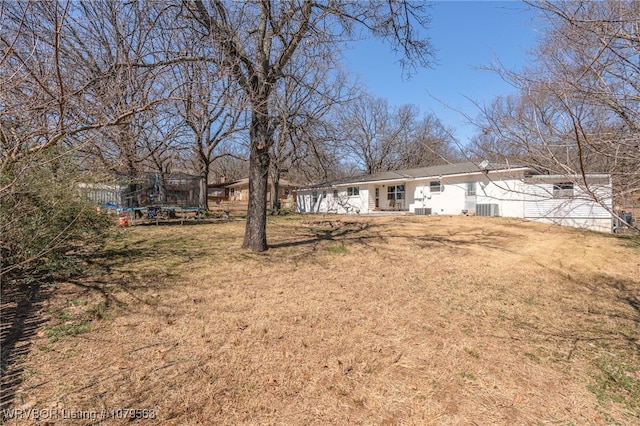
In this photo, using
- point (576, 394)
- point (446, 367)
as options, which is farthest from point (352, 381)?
point (576, 394)

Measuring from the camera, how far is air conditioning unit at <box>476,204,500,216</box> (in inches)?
683

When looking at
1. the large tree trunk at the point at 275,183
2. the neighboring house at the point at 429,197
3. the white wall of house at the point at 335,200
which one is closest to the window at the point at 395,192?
the neighboring house at the point at 429,197

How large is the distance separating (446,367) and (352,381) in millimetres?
955

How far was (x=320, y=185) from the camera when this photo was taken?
26.4 m

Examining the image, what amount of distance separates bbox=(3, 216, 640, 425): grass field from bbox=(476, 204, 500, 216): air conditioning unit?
11.5 meters

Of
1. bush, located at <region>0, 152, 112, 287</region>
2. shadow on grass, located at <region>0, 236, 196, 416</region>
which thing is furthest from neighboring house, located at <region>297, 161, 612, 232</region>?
bush, located at <region>0, 152, 112, 287</region>

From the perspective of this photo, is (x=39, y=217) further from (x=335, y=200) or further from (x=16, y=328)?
(x=335, y=200)

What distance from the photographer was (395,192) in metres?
23.9

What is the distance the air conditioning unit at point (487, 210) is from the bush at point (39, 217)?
18.3m

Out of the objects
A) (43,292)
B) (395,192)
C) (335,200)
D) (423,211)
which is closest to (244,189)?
(335,200)

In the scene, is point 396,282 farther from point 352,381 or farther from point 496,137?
point 496,137

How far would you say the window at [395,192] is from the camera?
2336 centimetres

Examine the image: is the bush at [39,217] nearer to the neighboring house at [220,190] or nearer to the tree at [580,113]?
the tree at [580,113]

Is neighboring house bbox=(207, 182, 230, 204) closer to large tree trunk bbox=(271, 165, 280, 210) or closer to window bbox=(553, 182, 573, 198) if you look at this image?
large tree trunk bbox=(271, 165, 280, 210)
